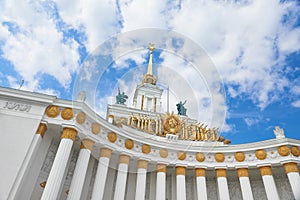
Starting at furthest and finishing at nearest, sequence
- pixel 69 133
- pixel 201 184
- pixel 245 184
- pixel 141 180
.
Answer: pixel 201 184, pixel 245 184, pixel 141 180, pixel 69 133

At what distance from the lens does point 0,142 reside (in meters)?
11.9

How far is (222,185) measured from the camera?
1587cm

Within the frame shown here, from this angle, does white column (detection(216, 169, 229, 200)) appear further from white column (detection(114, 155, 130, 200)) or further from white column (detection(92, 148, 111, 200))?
white column (detection(92, 148, 111, 200))

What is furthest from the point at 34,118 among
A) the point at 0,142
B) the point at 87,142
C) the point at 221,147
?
the point at 221,147

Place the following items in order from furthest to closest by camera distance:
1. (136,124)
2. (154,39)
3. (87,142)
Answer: (136,124) → (87,142) → (154,39)

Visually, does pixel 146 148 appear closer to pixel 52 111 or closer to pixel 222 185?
pixel 222 185

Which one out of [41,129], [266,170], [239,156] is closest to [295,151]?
[266,170]

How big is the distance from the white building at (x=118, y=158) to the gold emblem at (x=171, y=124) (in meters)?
0.09

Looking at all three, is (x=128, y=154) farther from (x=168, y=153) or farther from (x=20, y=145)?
(x=20, y=145)

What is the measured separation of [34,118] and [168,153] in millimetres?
9940

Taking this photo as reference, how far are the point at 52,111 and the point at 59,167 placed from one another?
3772 millimetres

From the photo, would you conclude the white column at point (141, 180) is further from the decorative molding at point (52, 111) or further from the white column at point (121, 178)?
the decorative molding at point (52, 111)

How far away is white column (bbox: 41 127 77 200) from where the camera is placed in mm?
10964

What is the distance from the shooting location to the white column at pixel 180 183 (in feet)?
49.8
